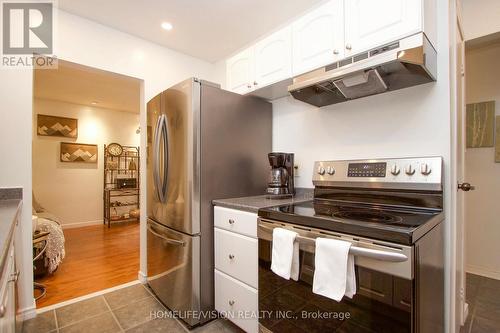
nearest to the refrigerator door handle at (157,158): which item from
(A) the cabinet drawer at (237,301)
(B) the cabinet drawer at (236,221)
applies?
(B) the cabinet drawer at (236,221)

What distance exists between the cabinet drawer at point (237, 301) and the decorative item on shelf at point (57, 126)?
15.4 ft

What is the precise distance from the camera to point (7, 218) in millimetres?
1146

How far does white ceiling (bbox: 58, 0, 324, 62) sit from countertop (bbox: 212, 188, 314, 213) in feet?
5.05

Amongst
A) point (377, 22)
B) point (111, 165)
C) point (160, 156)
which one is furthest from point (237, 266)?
point (111, 165)

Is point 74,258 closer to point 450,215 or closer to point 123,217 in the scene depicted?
point 123,217

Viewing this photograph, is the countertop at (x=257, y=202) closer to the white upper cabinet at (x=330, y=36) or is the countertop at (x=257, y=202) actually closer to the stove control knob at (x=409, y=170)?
the stove control knob at (x=409, y=170)

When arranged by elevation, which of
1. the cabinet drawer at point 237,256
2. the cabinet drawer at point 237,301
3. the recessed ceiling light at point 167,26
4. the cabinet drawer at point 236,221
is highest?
the recessed ceiling light at point 167,26

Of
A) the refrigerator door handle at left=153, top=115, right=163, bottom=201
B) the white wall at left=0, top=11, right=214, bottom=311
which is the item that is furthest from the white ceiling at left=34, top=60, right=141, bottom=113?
the refrigerator door handle at left=153, top=115, right=163, bottom=201

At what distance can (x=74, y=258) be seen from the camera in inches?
121

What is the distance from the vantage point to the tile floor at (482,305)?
5.32 ft

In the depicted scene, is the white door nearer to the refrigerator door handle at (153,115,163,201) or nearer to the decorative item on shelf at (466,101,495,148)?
the refrigerator door handle at (153,115,163,201)

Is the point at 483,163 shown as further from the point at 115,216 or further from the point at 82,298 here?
the point at 115,216

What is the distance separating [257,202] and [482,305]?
1.94 meters

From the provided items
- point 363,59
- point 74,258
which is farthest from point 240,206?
point 74,258
